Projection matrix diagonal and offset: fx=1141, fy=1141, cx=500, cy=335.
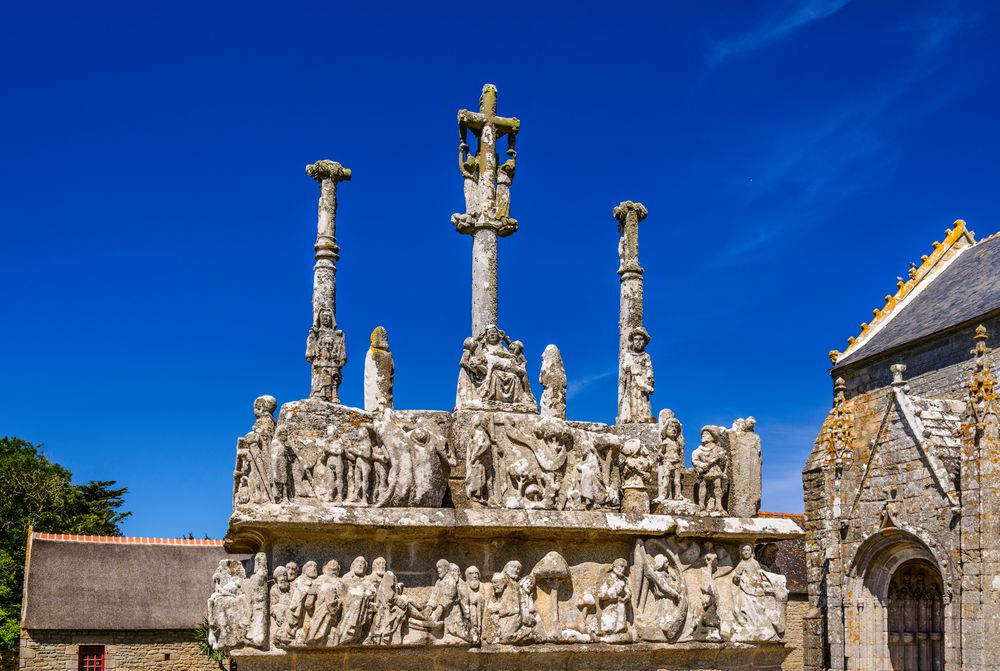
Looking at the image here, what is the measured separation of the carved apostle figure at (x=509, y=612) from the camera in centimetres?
878

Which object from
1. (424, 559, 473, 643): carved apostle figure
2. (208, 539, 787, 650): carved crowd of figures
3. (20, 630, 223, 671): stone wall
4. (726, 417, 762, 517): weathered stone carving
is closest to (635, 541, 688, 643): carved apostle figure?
(208, 539, 787, 650): carved crowd of figures

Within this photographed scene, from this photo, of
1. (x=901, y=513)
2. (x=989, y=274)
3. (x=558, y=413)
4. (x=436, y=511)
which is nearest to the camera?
(x=436, y=511)

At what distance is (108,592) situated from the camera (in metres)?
26.4

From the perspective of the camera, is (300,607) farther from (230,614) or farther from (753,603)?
(753,603)

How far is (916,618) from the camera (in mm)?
17641

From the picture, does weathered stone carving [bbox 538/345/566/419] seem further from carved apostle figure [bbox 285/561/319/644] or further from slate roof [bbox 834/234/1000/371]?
slate roof [bbox 834/234/1000/371]

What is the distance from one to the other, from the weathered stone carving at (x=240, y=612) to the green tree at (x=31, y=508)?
23735 millimetres

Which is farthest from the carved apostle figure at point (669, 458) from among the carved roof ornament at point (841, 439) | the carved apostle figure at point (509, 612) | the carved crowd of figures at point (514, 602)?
the carved roof ornament at point (841, 439)

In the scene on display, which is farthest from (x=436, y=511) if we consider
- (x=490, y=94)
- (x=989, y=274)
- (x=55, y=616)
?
(x=55, y=616)

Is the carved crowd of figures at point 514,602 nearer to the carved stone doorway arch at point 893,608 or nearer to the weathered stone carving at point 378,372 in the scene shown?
the weathered stone carving at point 378,372

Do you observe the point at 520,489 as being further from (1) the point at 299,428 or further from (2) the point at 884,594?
(2) the point at 884,594

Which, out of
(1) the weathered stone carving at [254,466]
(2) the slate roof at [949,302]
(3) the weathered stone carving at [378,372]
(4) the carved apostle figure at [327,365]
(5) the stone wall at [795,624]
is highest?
(2) the slate roof at [949,302]

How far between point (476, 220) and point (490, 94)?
47.8 inches

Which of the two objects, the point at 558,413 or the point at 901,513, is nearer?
the point at 558,413
